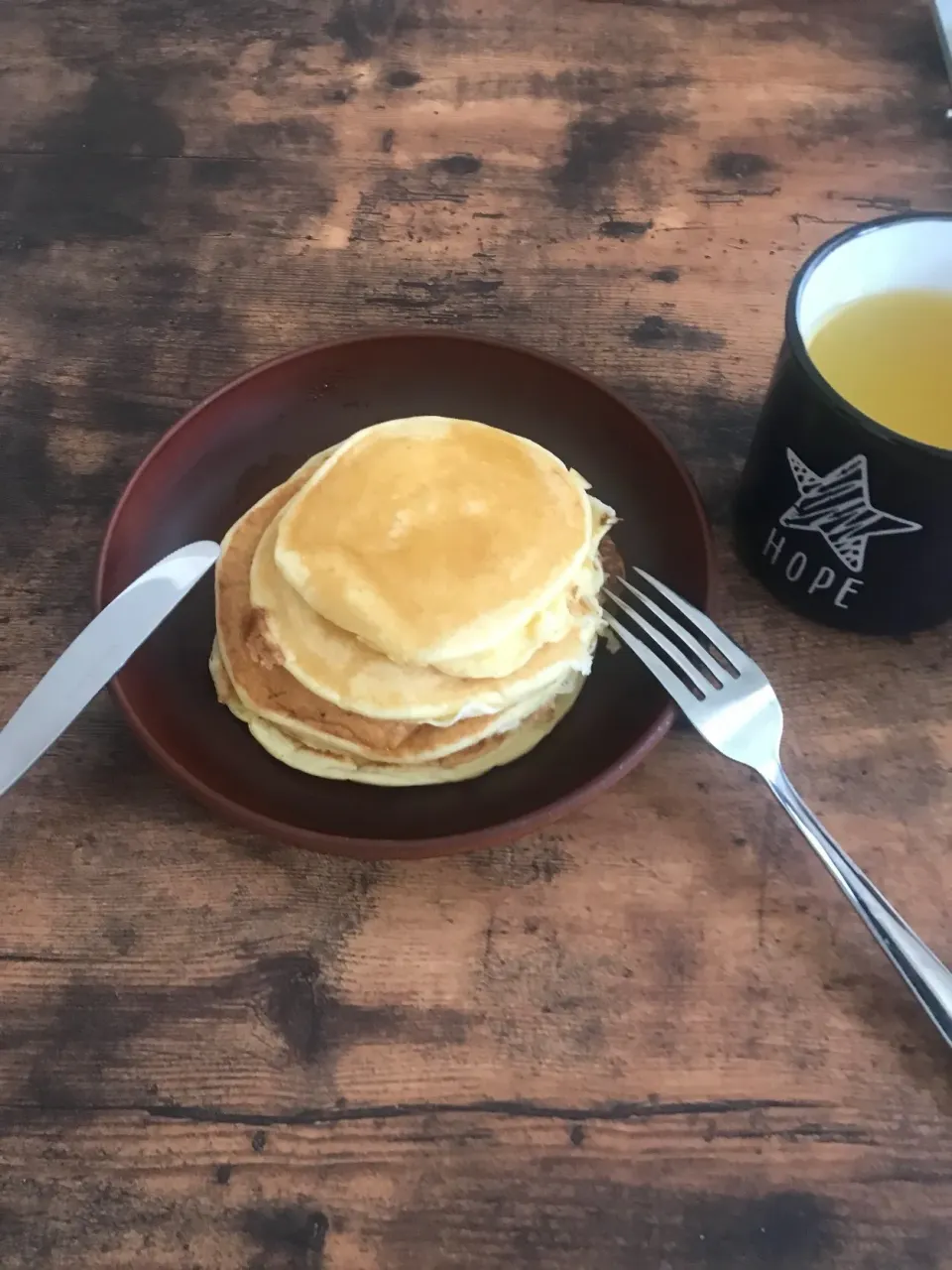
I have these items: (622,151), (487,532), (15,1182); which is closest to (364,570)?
(487,532)

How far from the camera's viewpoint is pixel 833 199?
108 cm

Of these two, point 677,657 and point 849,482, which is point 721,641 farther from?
point 849,482

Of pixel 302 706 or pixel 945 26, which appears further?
pixel 945 26

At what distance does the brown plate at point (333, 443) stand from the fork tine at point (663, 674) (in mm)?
23

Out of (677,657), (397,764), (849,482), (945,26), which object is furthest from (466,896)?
(945,26)

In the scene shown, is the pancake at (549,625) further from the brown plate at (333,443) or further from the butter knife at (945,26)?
the butter knife at (945,26)

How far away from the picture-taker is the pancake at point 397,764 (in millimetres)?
713

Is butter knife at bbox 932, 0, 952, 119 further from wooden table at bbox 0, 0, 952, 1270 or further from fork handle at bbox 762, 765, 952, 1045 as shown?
fork handle at bbox 762, 765, 952, 1045

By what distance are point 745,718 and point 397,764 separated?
0.24 meters

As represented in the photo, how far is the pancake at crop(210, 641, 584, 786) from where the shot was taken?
71cm

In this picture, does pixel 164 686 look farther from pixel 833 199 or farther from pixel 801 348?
pixel 833 199

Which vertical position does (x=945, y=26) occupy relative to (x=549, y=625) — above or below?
above

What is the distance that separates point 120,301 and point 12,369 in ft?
0.40

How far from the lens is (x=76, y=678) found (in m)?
0.68
